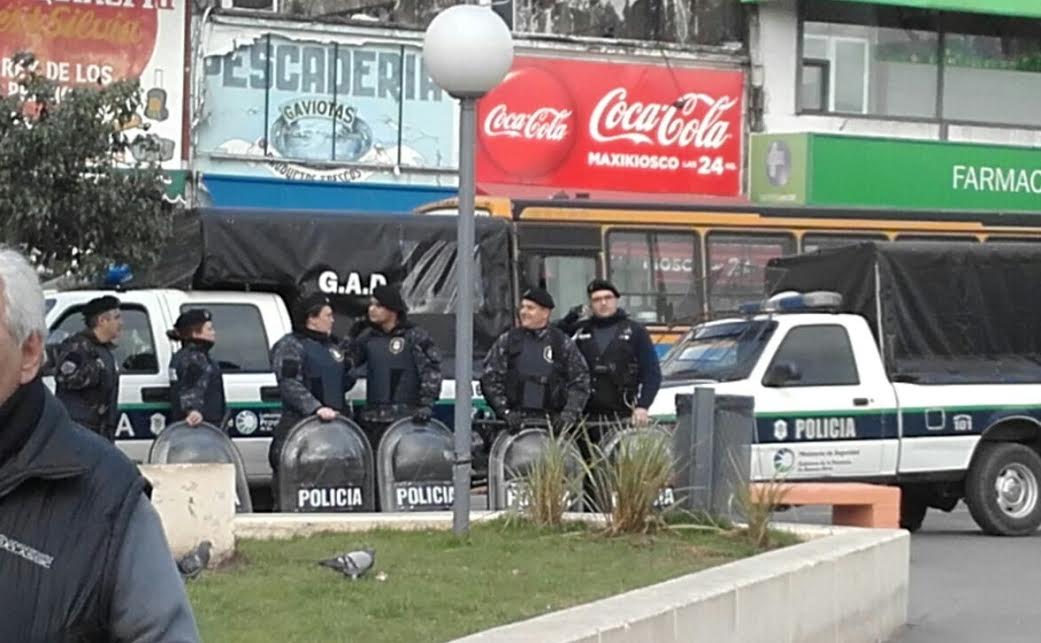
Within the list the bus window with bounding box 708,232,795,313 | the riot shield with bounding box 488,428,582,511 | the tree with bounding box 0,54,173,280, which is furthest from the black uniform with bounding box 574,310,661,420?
the bus window with bounding box 708,232,795,313

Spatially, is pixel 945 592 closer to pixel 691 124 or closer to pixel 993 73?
pixel 691 124

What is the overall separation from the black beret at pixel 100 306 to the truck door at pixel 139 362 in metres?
1.02

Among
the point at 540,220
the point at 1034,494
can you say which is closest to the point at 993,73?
the point at 540,220

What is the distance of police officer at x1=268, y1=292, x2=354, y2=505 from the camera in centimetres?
1345

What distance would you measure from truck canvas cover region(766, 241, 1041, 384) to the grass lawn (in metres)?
6.07

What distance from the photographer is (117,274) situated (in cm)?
1595

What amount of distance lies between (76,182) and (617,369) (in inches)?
163

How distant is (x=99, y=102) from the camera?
50.0 feet

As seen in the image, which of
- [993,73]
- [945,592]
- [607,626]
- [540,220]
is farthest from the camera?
[993,73]

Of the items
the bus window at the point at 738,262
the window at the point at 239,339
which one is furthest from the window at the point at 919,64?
the window at the point at 239,339

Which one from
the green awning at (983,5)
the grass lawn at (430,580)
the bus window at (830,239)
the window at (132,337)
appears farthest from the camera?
the green awning at (983,5)

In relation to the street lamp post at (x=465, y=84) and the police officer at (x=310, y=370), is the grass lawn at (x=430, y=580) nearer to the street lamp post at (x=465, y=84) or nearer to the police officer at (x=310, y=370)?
the street lamp post at (x=465, y=84)

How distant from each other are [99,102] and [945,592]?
6.85m

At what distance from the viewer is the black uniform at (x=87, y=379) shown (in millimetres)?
13430
